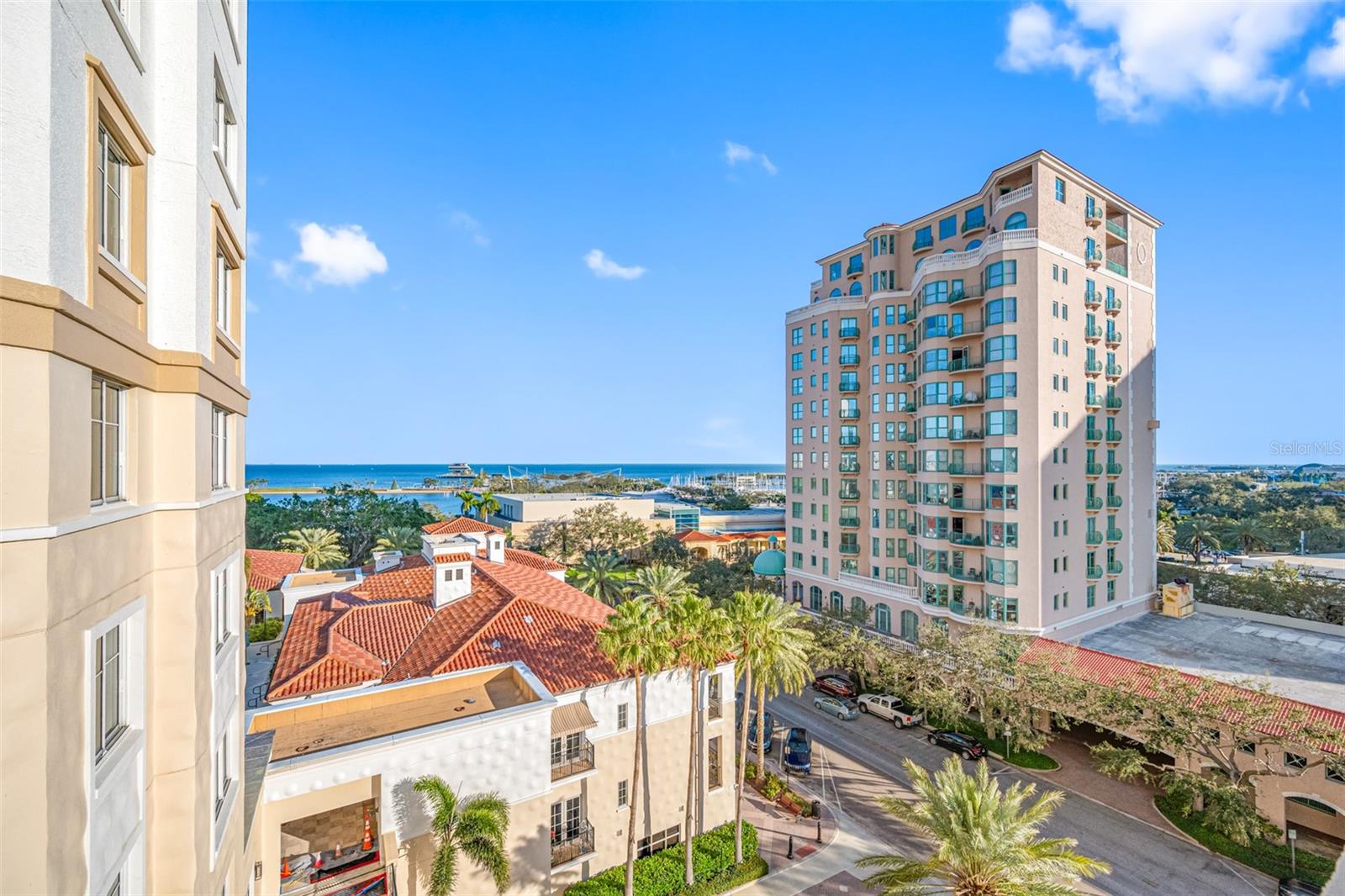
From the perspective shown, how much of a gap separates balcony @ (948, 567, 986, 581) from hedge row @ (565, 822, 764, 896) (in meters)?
24.2

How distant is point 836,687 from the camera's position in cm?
3853

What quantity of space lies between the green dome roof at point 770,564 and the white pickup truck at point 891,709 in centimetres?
2372

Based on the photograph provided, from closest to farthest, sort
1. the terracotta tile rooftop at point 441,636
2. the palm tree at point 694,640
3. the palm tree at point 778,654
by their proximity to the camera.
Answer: the palm tree at point 694,640
the terracotta tile rooftop at point 441,636
the palm tree at point 778,654

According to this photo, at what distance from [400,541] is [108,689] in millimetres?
59234

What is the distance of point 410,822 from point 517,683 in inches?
200

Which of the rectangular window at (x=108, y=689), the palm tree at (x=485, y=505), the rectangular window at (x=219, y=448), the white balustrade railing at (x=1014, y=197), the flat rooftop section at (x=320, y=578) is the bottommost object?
the flat rooftop section at (x=320, y=578)

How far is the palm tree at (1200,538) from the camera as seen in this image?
210 feet

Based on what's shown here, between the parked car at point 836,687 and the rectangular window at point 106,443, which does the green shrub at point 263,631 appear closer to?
the parked car at point 836,687

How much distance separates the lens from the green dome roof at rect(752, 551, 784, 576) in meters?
60.6

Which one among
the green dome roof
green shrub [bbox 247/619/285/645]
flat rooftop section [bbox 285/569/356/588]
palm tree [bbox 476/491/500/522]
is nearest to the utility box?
the green dome roof

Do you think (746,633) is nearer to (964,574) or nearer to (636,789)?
(636,789)

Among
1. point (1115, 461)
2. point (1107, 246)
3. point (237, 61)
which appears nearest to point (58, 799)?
point (237, 61)

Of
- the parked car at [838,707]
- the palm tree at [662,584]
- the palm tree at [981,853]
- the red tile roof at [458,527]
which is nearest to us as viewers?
the palm tree at [981,853]

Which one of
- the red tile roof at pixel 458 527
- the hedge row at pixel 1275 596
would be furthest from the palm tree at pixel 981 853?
the hedge row at pixel 1275 596
